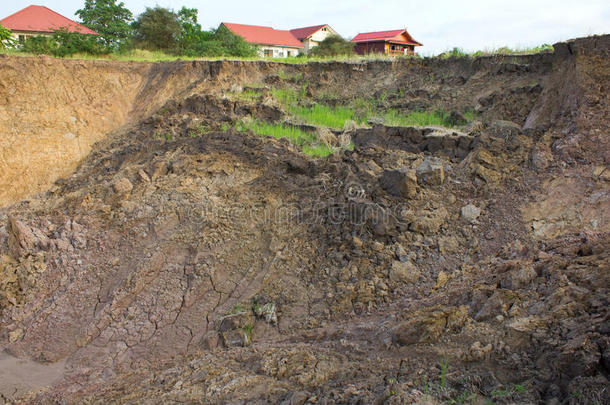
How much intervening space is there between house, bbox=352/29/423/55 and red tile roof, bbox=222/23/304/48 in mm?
5929

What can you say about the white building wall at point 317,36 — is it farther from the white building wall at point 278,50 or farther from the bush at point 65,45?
the bush at point 65,45

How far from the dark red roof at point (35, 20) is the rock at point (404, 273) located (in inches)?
1177

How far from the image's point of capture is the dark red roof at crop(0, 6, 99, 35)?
88.0 feet

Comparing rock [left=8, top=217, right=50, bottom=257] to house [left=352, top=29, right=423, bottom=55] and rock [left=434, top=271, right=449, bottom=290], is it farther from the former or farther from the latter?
house [left=352, top=29, right=423, bottom=55]

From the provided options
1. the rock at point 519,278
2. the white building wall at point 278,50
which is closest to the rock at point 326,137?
the rock at point 519,278

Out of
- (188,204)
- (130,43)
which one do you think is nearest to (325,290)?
(188,204)

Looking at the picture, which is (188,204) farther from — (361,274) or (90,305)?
(361,274)

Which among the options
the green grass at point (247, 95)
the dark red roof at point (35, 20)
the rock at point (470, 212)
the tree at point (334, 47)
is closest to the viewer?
the rock at point (470, 212)

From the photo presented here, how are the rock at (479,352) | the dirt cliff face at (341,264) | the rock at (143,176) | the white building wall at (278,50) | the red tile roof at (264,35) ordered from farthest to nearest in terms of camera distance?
the white building wall at (278,50), the red tile roof at (264,35), the rock at (143,176), the dirt cliff face at (341,264), the rock at (479,352)

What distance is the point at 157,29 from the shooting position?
2300cm

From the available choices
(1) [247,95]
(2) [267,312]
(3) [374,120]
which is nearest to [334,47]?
(1) [247,95]

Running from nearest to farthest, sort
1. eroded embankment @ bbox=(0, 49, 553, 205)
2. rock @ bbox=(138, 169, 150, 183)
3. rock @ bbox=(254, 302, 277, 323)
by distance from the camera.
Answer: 1. rock @ bbox=(254, 302, 277, 323)
2. rock @ bbox=(138, 169, 150, 183)
3. eroded embankment @ bbox=(0, 49, 553, 205)

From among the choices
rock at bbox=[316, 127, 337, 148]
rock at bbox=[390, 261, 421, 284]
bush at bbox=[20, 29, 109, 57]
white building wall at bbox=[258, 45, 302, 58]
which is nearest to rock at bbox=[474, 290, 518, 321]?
rock at bbox=[390, 261, 421, 284]

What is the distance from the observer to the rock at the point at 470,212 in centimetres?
456
